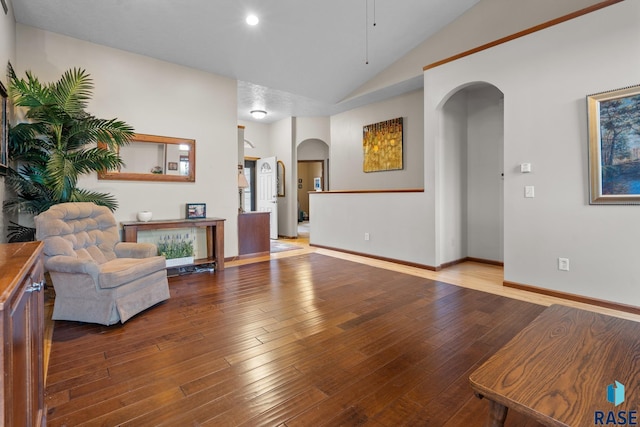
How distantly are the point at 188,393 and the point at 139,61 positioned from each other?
4.21m

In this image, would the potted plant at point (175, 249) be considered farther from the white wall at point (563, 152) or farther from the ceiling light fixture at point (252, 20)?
the white wall at point (563, 152)

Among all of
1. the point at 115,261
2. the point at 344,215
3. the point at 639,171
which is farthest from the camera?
the point at 344,215

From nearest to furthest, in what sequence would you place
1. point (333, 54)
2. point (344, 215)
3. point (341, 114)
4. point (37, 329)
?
point (37, 329)
point (333, 54)
point (344, 215)
point (341, 114)

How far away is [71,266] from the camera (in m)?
2.46

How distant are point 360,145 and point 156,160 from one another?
3.83 m

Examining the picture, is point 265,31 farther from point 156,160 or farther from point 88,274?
point 88,274

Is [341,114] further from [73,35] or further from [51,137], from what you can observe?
[51,137]

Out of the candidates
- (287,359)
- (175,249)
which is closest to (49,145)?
(175,249)

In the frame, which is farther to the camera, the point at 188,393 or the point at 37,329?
the point at 188,393

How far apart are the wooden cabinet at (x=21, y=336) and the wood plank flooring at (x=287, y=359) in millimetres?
480

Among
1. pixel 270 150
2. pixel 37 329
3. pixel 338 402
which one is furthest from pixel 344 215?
pixel 37 329

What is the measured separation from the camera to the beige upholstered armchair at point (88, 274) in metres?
2.50

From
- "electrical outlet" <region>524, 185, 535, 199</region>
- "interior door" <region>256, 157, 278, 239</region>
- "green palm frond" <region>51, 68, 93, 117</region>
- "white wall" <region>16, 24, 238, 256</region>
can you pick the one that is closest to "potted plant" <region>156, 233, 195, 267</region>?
"white wall" <region>16, 24, 238, 256</region>

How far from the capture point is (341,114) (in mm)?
6789
